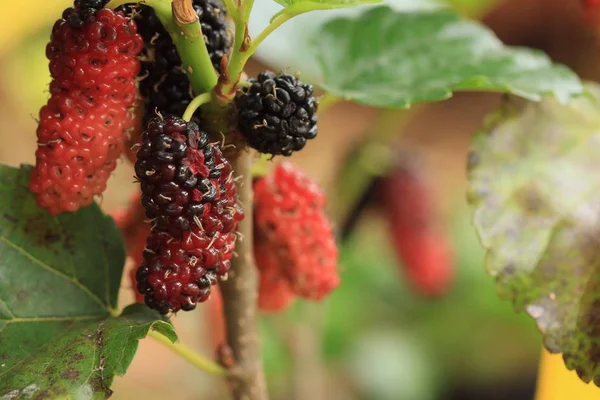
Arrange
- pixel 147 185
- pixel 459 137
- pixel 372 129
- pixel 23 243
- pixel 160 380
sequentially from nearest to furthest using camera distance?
1. pixel 147 185
2. pixel 23 243
3. pixel 372 129
4. pixel 160 380
5. pixel 459 137

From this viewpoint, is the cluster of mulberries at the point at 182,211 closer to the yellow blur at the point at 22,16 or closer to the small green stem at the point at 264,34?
the small green stem at the point at 264,34

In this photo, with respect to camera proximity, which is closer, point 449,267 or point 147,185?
point 147,185

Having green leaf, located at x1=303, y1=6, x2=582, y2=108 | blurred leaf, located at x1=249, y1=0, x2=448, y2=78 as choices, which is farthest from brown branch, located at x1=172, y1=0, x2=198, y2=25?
blurred leaf, located at x1=249, y1=0, x2=448, y2=78

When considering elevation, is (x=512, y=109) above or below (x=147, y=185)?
below

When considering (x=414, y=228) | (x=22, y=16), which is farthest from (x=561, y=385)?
(x=22, y=16)

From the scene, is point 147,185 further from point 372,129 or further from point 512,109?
point 372,129

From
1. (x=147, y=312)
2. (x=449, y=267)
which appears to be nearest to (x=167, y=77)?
(x=147, y=312)

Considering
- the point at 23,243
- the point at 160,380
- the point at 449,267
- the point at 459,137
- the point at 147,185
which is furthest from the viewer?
the point at 459,137

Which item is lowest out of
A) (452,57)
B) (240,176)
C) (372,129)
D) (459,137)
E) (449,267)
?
(459,137)

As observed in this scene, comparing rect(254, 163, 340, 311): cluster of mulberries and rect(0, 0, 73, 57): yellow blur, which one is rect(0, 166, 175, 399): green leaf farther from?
rect(0, 0, 73, 57): yellow blur

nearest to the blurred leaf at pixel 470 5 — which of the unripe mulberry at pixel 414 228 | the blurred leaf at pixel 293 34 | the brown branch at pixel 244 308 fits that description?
the blurred leaf at pixel 293 34
